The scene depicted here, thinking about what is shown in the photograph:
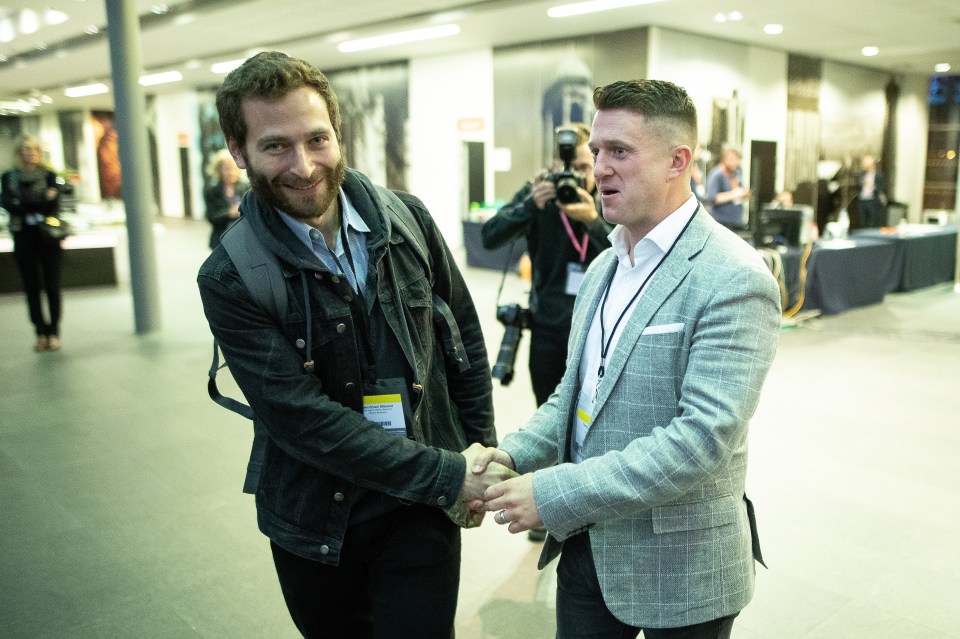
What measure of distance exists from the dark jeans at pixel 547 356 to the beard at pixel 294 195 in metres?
1.70

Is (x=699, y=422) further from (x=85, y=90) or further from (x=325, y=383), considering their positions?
(x=85, y=90)

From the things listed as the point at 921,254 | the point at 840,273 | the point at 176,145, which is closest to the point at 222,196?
the point at 840,273

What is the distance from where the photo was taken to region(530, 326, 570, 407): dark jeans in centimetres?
301

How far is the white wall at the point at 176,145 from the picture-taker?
21.3 m

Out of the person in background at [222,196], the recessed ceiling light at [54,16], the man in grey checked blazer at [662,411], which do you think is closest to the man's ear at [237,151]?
the man in grey checked blazer at [662,411]

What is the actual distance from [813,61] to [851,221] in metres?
3.25

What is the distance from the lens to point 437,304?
5.35 feet

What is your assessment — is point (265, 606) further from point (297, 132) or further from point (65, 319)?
point (65, 319)

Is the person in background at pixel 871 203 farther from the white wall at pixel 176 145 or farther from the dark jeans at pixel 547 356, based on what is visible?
the white wall at pixel 176 145

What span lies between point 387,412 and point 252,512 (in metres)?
2.18

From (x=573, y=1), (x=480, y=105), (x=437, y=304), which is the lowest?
(x=437, y=304)

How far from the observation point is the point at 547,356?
119 inches

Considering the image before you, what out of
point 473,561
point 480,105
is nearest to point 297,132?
point 473,561

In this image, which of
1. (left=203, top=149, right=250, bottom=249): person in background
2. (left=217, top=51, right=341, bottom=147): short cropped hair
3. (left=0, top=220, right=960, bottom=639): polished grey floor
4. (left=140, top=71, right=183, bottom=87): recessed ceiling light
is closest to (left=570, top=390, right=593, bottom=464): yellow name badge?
(left=0, top=220, right=960, bottom=639): polished grey floor
